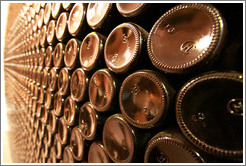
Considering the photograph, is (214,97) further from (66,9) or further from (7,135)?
(7,135)

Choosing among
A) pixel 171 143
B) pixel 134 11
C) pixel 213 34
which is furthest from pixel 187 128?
pixel 134 11

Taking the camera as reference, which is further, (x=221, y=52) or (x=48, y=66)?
(x=48, y=66)

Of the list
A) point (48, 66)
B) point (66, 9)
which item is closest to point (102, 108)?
point (66, 9)

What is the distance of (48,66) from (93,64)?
619 millimetres

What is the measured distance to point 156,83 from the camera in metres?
0.39

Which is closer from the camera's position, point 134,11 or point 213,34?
point 213,34

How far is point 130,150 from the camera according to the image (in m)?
0.48

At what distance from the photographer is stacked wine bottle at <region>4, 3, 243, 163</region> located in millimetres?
303

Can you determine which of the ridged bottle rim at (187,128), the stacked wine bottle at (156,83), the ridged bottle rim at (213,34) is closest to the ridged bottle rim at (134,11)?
the stacked wine bottle at (156,83)

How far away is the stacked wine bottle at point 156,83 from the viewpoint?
0.99 feet

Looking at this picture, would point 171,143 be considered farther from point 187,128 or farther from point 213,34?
point 213,34

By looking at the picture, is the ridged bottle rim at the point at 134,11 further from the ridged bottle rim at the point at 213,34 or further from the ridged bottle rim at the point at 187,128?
the ridged bottle rim at the point at 187,128

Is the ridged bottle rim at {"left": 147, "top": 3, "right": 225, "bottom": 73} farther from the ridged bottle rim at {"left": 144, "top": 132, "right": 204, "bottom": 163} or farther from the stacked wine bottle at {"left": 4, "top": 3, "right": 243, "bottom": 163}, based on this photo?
the ridged bottle rim at {"left": 144, "top": 132, "right": 204, "bottom": 163}

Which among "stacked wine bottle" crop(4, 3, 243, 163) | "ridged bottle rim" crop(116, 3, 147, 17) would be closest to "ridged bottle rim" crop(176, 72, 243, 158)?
"stacked wine bottle" crop(4, 3, 243, 163)
